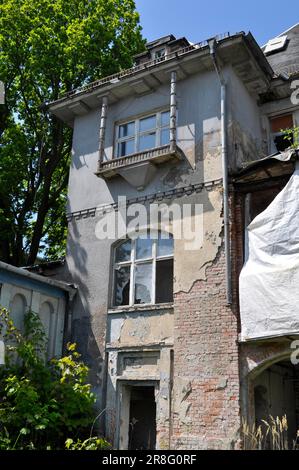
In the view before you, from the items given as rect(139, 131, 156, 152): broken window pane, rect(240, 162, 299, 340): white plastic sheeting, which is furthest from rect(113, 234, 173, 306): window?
rect(139, 131, 156, 152): broken window pane

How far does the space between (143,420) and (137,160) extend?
6864mm

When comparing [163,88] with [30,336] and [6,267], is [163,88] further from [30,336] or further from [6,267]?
[30,336]

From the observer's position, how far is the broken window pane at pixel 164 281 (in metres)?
11.4

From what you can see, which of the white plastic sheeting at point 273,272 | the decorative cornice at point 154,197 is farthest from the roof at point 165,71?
the white plastic sheeting at point 273,272

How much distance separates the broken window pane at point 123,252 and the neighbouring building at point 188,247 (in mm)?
54

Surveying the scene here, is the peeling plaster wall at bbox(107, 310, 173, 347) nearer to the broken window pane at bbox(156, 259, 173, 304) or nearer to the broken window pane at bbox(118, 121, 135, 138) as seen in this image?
the broken window pane at bbox(156, 259, 173, 304)

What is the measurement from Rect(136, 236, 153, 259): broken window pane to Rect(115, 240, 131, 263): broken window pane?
293mm

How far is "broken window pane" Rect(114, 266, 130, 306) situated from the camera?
12148 mm

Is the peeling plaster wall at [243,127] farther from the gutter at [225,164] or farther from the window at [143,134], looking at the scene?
the window at [143,134]

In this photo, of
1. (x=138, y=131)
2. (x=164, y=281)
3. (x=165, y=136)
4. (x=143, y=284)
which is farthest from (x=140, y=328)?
(x=138, y=131)

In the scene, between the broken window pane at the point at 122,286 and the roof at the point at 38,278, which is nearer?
the roof at the point at 38,278

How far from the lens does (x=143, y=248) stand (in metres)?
12.2

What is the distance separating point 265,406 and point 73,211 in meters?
7.21
